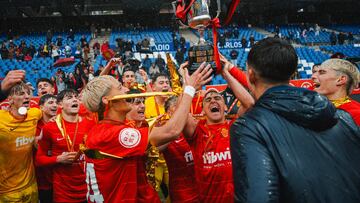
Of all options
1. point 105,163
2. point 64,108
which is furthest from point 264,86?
point 64,108

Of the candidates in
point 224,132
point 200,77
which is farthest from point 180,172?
point 200,77

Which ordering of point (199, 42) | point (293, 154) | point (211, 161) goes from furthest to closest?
point (211, 161) → point (199, 42) → point (293, 154)

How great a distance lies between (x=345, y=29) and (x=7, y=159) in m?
31.1

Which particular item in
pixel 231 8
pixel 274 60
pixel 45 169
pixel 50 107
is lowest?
pixel 45 169

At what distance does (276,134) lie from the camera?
1351 mm

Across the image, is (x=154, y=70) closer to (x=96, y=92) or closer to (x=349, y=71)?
(x=349, y=71)

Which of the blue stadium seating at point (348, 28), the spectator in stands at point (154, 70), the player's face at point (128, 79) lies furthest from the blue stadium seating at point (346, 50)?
the player's face at point (128, 79)

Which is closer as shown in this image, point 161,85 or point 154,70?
point 161,85

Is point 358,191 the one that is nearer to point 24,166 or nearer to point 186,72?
point 186,72

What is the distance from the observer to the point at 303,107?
1349 mm

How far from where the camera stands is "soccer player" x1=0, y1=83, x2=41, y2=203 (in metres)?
3.49

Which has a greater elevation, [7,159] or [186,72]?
[186,72]

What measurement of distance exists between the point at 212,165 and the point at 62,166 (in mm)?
1638

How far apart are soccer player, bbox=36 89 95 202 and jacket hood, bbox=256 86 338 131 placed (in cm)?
247
